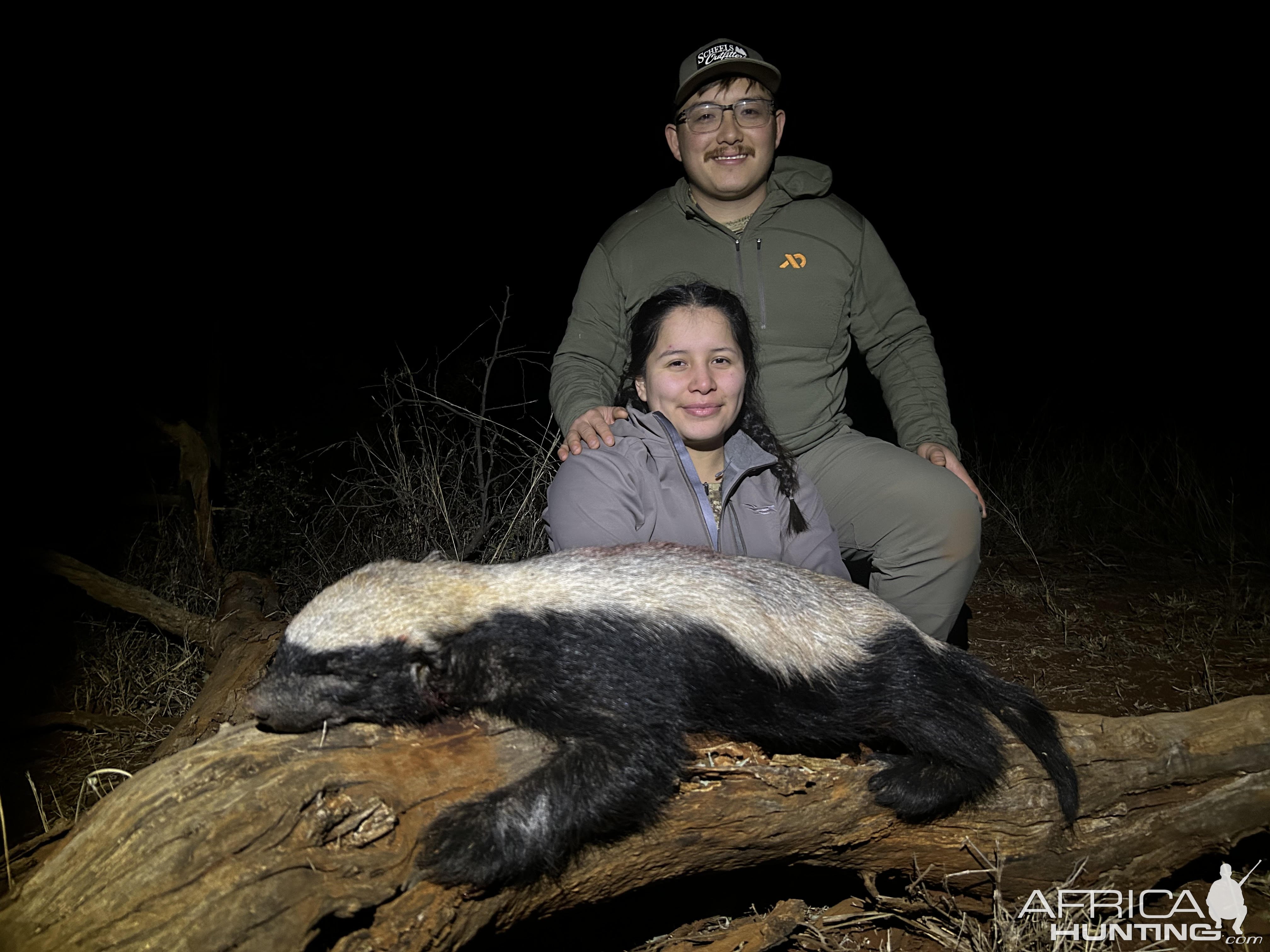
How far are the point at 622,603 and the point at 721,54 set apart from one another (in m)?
2.82

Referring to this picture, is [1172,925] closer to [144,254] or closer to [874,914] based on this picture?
[874,914]

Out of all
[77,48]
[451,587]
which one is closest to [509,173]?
[77,48]

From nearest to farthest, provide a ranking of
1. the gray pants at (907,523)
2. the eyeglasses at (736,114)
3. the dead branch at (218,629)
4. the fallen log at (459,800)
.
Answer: the fallen log at (459,800)
the dead branch at (218,629)
the gray pants at (907,523)
the eyeglasses at (736,114)

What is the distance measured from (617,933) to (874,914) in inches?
31.8

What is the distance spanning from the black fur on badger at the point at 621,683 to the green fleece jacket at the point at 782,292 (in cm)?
164

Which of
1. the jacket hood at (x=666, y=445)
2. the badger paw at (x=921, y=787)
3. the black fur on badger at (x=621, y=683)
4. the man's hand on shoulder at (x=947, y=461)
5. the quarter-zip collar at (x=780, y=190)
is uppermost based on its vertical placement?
the quarter-zip collar at (x=780, y=190)

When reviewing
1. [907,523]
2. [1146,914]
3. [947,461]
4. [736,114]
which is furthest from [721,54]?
[1146,914]

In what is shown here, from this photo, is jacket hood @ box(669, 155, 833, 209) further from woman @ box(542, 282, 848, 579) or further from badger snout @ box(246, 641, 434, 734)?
badger snout @ box(246, 641, 434, 734)

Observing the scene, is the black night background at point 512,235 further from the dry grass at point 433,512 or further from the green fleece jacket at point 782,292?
the green fleece jacket at point 782,292

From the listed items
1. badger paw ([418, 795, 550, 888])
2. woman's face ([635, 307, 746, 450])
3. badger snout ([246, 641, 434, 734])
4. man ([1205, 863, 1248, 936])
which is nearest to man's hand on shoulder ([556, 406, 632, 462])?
woman's face ([635, 307, 746, 450])

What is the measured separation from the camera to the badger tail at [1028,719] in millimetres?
2393

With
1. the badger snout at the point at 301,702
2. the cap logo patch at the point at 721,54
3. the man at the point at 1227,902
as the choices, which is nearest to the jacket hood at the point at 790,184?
the cap logo patch at the point at 721,54

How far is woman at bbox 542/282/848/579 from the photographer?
322 cm

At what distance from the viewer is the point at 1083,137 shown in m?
11.4
